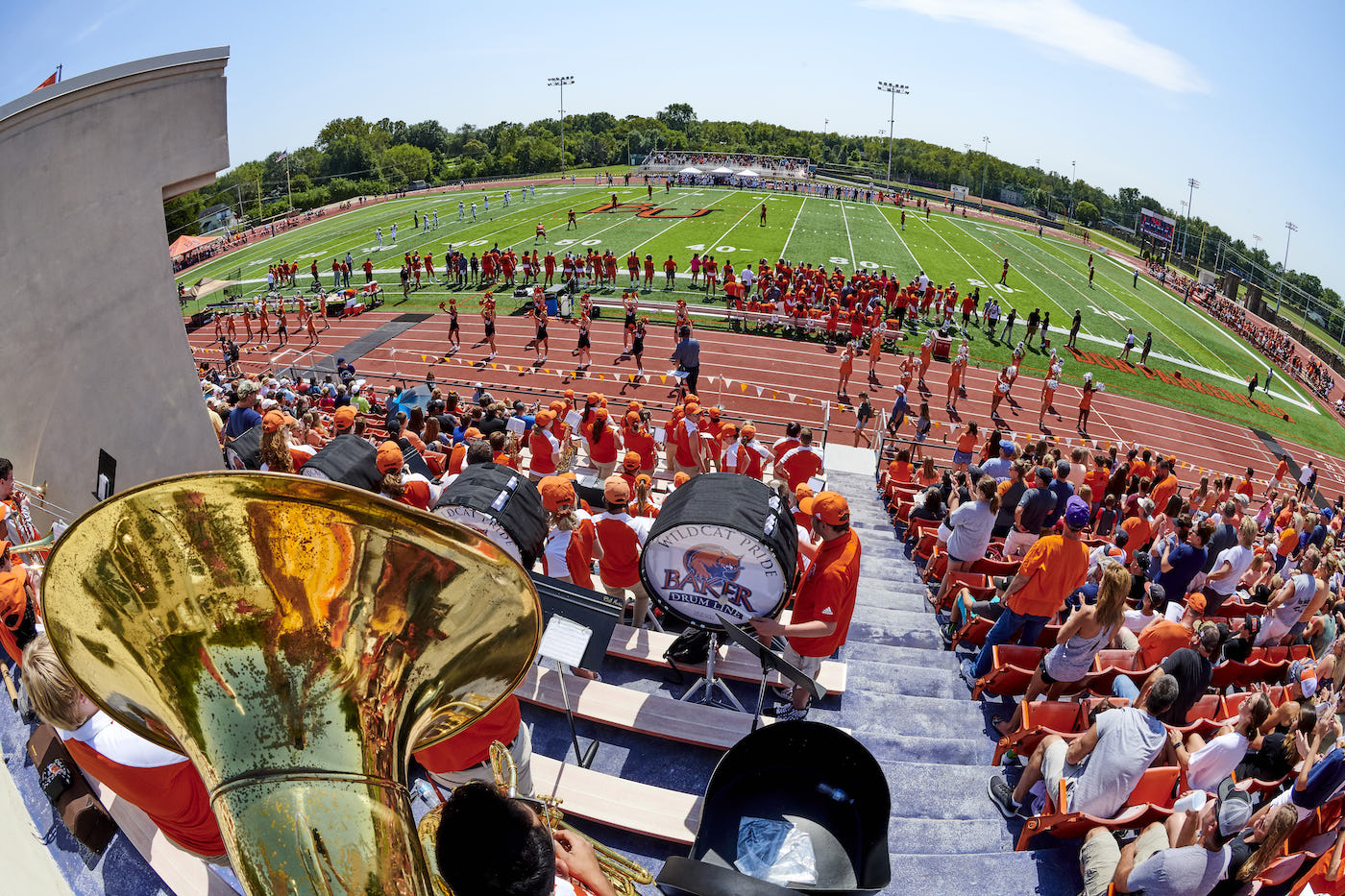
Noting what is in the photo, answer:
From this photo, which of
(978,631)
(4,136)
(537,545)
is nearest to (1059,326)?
(978,631)

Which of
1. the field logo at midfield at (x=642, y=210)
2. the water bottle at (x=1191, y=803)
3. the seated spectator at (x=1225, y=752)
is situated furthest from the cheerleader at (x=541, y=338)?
the field logo at midfield at (x=642, y=210)

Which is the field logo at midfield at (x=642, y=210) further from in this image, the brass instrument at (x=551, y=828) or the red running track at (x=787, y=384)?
the brass instrument at (x=551, y=828)

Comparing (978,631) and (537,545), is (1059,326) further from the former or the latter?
(537,545)

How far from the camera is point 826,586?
15.3ft

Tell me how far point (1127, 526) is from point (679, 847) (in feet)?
25.5

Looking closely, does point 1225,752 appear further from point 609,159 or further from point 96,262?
point 609,159

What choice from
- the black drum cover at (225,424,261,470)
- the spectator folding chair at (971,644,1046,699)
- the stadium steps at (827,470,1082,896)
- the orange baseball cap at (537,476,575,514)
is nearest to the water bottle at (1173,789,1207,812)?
the stadium steps at (827,470,1082,896)

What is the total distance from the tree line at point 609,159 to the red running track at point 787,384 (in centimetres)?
4202

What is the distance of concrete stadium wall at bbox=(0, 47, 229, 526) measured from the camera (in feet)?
20.3

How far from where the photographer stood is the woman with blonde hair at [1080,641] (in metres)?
5.08

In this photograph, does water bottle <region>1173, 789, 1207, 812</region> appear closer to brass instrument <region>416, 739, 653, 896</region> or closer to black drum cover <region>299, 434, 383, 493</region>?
brass instrument <region>416, 739, 653, 896</region>

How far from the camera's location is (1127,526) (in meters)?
9.34

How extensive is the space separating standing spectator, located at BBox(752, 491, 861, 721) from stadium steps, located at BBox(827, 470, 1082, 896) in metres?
0.91

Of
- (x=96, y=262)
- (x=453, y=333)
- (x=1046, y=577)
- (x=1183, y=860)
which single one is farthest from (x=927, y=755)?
(x=453, y=333)
